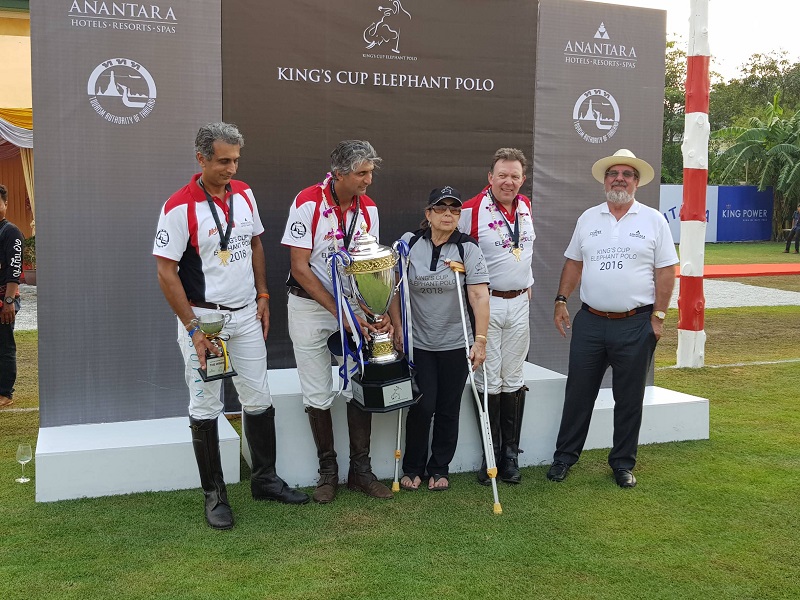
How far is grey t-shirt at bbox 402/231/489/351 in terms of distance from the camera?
163 inches

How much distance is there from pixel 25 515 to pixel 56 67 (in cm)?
247

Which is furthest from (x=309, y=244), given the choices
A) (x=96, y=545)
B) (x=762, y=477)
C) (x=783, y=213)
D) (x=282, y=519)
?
Answer: (x=783, y=213)

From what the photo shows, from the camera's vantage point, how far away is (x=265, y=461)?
418 cm

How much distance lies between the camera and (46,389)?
4699 millimetres

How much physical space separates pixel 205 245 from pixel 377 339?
3.17 feet

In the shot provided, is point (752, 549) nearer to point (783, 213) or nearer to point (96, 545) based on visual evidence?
Answer: point (96, 545)

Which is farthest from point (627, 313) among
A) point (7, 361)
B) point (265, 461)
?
point (7, 361)

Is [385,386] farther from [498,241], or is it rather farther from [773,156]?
[773,156]

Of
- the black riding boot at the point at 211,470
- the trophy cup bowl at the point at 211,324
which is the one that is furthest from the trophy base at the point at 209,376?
the black riding boot at the point at 211,470

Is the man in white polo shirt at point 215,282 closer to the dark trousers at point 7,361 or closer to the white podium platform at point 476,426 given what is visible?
the white podium platform at point 476,426

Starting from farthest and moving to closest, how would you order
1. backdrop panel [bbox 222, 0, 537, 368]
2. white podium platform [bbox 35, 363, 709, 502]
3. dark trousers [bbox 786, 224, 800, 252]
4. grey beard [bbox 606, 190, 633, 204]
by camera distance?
dark trousers [bbox 786, 224, 800, 252] < backdrop panel [bbox 222, 0, 537, 368] < grey beard [bbox 606, 190, 633, 204] < white podium platform [bbox 35, 363, 709, 502]

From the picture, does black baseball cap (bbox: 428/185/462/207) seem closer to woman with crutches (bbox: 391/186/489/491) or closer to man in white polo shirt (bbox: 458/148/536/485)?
woman with crutches (bbox: 391/186/489/491)

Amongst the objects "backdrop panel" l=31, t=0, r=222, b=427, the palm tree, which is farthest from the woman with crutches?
the palm tree

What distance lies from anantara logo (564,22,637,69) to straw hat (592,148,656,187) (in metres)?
1.69
